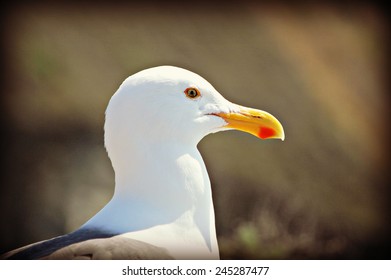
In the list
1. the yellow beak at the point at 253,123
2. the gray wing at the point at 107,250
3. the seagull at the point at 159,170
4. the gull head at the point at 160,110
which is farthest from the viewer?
the yellow beak at the point at 253,123

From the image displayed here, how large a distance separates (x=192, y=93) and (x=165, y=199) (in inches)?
18.6

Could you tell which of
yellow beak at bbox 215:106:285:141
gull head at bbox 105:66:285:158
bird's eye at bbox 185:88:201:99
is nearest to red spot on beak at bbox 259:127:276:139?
yellow beak at bbox 215:106:285:141

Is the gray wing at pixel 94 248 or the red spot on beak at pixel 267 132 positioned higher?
the red spot on beak at pixel 267 132

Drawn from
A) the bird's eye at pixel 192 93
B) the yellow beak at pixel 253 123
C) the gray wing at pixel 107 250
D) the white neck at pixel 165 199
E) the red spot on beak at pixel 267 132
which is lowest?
the gray wing at pixel 107 250

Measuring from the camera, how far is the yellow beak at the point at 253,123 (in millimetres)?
3270

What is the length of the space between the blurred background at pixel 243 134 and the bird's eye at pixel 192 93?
158 cm

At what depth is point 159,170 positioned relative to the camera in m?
3.05

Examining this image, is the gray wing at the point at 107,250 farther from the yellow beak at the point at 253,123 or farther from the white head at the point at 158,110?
the yellow beak at the point at 253,123

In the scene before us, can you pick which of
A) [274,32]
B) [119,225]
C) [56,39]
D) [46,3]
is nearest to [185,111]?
[119,225]

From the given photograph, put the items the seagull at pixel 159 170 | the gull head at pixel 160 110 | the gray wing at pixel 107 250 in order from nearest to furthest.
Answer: the gray wing at pixel 107 250 < the seagull at pixel 159 170 < the gull head at pixel 160 110

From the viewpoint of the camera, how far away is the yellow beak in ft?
10.7

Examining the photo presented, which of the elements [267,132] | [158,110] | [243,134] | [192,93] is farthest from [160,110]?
[243,134]

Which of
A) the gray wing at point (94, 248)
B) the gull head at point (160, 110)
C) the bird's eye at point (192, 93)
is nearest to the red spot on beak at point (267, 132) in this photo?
the gull head at point (160, 110)
